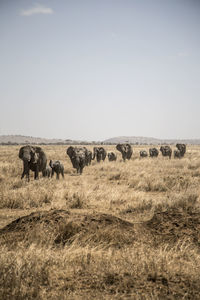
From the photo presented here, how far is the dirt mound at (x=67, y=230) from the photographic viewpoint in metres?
4.05

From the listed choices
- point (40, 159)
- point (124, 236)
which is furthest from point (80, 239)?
point (40, 159)

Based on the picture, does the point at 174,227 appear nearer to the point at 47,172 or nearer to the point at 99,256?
the point at 99,256

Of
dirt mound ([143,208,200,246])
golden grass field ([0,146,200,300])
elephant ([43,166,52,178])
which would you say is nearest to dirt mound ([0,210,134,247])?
golden grass field ([0,146,200,300])

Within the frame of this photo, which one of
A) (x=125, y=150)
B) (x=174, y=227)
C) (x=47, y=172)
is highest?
(x=125, y=150)

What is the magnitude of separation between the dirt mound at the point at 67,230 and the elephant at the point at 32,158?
26.3 ft

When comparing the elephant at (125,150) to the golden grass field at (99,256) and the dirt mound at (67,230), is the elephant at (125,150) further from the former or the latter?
A: the dirt mound at (67,230)

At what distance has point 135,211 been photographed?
23.0ft

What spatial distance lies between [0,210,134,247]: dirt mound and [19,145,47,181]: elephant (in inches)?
315

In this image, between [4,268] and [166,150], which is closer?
[4,268]

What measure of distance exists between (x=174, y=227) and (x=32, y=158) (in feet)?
31.4

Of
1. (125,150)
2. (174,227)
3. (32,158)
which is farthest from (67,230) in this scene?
(125,150)

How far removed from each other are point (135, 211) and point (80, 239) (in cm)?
308

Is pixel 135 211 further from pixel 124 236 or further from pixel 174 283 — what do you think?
pixel 174 283

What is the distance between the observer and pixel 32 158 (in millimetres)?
12906
